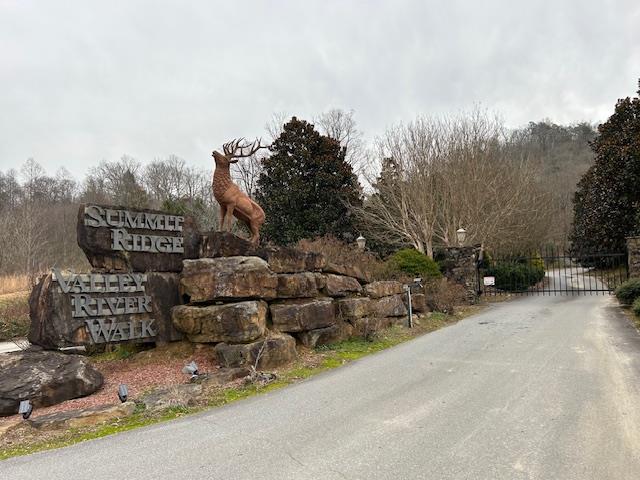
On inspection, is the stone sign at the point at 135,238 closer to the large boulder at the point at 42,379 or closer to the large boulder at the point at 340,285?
the large boulder at the point at 42,379

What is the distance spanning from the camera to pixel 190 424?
546 cm

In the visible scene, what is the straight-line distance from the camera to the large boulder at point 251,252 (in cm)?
919

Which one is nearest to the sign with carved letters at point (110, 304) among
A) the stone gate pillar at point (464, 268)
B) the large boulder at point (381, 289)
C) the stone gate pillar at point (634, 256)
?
the large boulder at point (381, 289)

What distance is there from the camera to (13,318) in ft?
54.0

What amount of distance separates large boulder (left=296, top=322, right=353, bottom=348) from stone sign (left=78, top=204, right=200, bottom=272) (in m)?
2.83

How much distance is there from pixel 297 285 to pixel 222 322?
2003 mm

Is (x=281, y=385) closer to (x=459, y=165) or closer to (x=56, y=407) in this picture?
(x=56, y=407)

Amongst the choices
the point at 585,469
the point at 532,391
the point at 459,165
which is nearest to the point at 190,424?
the point at 585,469

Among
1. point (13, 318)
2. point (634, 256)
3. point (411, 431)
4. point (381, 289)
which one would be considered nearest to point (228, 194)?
point (381, 289)

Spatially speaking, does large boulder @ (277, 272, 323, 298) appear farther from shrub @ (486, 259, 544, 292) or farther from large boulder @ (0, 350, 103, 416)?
shrub @ (486, 259, 544, 292)

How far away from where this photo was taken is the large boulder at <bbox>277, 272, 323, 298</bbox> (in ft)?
31.1

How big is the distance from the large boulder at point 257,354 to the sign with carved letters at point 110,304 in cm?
146

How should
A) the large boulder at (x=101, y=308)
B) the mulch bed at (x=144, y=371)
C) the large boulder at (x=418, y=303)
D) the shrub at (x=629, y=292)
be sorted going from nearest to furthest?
1. the mulch bed at (x=144, y=371)
2. the large boulder at (x=101, y=308)
3. the large boulder at (x=418, y=303)
4. the shrub at (x=629, y=292)

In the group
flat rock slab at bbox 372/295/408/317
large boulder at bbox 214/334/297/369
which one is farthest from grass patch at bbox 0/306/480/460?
flat rock slab at bbox 372/295/408/317
